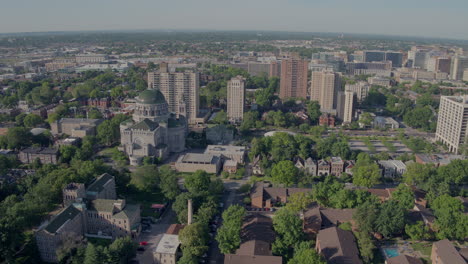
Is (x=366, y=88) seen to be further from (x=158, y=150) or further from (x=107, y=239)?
(x=107, y=239)

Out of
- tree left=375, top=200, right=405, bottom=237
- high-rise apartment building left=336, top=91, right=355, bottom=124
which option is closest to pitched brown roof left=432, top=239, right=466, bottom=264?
tree left=375, top=200, right=405, bottom=237

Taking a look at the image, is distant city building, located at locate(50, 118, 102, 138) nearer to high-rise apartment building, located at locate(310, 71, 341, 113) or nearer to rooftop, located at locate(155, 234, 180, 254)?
rooftop, located at locate(155, 234, 180, 254)

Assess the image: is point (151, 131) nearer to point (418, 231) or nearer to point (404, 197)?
point (404, 197)

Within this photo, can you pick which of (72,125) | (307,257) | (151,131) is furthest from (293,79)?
(307,257)

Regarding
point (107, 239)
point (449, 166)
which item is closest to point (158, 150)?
point (107, 239)

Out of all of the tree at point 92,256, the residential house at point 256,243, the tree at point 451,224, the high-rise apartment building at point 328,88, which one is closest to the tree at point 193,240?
the residential house at point 256,243
